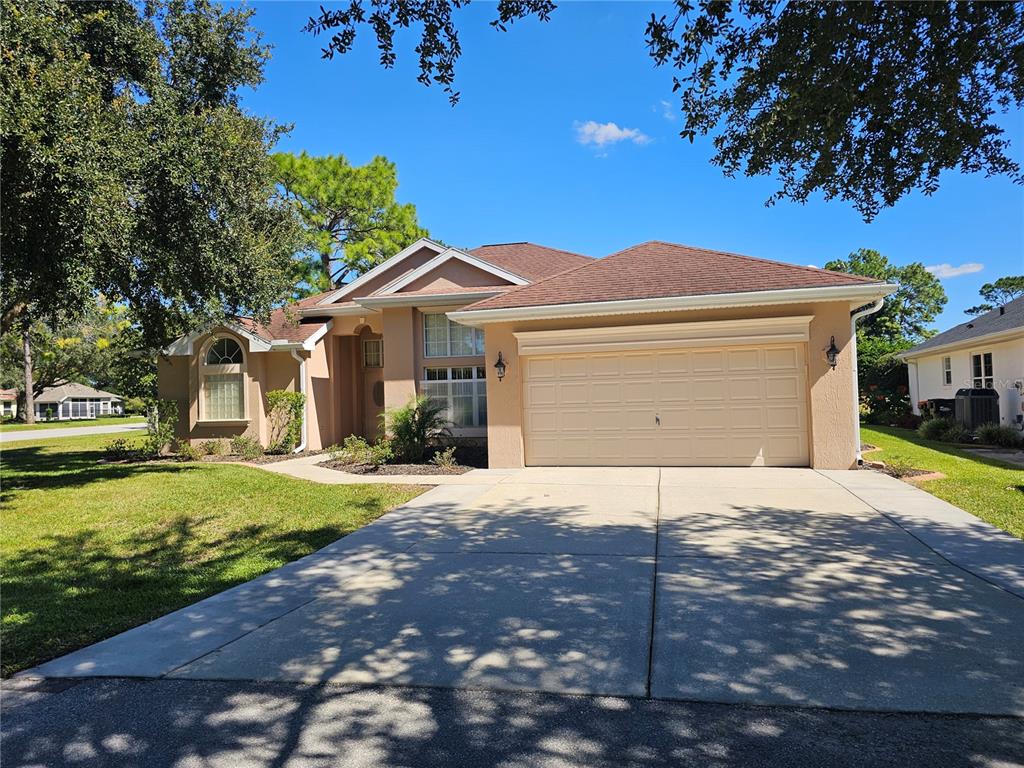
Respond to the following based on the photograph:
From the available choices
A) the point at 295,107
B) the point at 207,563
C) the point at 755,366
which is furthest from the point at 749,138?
the point at 295,107

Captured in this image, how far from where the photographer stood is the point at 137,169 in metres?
9.63

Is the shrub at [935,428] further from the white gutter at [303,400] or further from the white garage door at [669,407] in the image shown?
the white gutter at [303,400]

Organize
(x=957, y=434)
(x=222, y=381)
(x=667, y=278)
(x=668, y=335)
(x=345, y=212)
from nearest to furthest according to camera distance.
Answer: (x=668, y=335)
(x=667, y=278)
(x=957, y=434)
(x=222, y=381)
(x=345, y=212)

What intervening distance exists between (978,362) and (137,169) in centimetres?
2257

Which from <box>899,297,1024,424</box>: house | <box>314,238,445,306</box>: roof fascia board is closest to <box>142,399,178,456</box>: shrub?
<box>314,238,445,306</box>: roof fascia board

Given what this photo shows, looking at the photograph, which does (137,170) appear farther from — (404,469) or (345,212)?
(345,212)

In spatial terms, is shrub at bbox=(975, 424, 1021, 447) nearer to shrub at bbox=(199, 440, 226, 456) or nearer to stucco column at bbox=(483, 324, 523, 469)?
stucco column at bbox=(483, 324, 523, 469)

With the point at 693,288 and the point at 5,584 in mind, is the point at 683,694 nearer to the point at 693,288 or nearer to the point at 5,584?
the point at 5,584

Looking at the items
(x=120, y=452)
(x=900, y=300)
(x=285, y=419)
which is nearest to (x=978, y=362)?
(x=285, y=419)

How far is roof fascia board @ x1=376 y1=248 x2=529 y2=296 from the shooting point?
15.4 metres

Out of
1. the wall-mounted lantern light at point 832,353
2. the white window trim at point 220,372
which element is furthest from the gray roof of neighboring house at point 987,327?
the white window trim at point 220,372

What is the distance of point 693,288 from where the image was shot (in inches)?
453

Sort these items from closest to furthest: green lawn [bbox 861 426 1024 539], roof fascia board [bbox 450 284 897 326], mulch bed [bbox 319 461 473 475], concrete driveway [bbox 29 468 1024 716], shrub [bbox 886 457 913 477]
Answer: concrete driveway [bbox 29 468 1024 716] < green lawn [bbox 861 426 1024 539] < shrub [bbox 886 457 913 477] < roof fascia board [bbox 450 284 897 326] < mulch bed [bbox 319 461 473 475]

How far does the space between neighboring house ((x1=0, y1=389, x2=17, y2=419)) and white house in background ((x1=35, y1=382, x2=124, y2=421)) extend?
9.88ft
